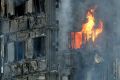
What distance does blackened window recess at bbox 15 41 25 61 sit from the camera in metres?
37.5

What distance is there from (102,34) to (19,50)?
652 centimetres

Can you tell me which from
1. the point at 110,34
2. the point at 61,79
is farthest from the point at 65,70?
the point at 110,34

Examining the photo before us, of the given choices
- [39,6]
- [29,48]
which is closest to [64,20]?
[39,6]

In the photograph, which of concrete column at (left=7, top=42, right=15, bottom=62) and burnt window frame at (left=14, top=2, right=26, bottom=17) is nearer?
burnt window frame at (left=14, top=2, right=26, bottom=17)

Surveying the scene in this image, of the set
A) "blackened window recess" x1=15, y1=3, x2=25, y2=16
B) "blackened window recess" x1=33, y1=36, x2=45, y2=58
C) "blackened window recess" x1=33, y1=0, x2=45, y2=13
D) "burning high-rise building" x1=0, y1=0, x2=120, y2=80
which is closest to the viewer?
"burning high-rise building" x1=0, y1=0, x2=120, y2=80

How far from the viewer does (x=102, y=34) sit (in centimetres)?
3478

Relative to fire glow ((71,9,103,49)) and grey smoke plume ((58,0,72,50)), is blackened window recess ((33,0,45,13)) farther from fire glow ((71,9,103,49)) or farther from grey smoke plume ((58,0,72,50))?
fire glow ((71,9,103,49))

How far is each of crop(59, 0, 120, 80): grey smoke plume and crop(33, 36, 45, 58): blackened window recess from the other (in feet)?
5.03

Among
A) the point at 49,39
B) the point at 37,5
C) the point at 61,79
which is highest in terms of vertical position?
the point at 37,5

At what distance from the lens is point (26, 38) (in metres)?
37.2

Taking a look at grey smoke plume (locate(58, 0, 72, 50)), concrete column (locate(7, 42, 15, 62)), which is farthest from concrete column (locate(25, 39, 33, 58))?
grey smoke plume (locate(58, 0, 72, 50))

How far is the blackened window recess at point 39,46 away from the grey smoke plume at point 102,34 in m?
1.53

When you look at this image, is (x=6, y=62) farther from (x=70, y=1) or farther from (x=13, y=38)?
(x=70, y=1)

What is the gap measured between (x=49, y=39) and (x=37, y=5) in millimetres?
2805
